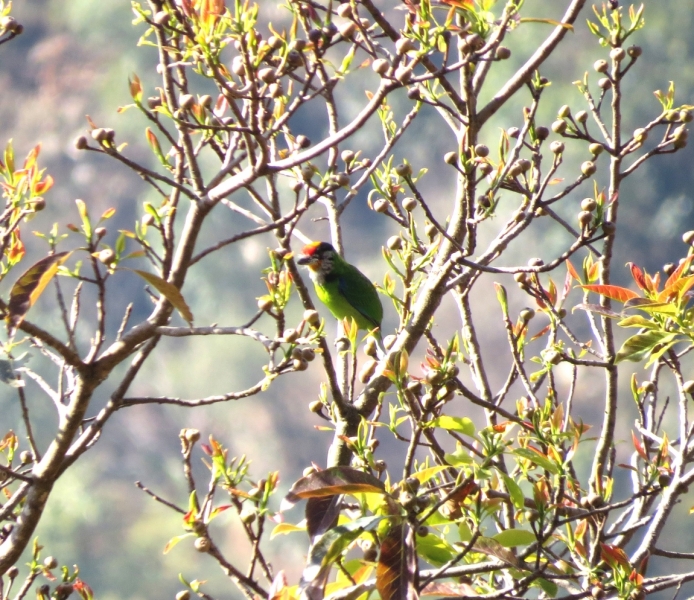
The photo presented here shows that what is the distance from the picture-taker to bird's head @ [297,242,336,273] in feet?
12.9

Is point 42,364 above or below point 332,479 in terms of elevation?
above

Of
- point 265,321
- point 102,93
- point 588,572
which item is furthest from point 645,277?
point 102,93

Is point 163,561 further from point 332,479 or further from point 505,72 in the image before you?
point 332,479

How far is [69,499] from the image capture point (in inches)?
470

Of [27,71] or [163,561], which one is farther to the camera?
[27,71]

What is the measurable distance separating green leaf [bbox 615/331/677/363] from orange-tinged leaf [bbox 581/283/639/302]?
0.25 ft

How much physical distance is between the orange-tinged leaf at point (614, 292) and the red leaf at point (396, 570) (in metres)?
0.59

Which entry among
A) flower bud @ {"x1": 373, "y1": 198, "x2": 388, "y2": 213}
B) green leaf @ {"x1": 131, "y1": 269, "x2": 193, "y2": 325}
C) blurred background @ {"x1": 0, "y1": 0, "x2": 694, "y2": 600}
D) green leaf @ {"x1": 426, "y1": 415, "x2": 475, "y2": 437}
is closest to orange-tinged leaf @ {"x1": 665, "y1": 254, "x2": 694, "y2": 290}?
green leaf @ {"x1": 426, "y1": 415, "x2": 475, "y2": 437}

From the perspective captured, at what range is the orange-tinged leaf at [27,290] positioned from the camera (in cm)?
114

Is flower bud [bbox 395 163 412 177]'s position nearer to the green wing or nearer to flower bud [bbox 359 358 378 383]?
flower bud [bbox 359 358 378 383]

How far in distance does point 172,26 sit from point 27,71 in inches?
723

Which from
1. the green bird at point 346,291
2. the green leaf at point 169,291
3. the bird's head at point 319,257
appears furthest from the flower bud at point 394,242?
the green bird at point 346,291

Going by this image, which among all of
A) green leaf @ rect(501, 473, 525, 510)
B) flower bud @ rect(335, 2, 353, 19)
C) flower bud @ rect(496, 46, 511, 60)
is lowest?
green leaf @ rect(501, 473, 525, 510)

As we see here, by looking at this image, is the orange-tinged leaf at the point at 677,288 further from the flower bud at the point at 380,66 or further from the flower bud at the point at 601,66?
the flower bud at the point at 601,66
